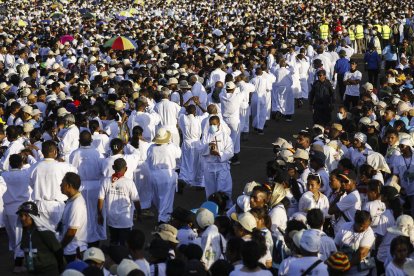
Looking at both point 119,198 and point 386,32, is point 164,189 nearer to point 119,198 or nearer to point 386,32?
point 119,198

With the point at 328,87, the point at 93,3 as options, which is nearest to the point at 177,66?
the point at 328,87

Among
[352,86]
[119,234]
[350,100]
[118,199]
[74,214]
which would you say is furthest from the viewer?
[350,100]

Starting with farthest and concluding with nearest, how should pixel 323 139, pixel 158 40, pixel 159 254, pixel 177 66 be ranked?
pixel 158 40
pixel 177 66
pixel 323 139
pixel 159 254

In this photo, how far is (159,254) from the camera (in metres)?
7.56

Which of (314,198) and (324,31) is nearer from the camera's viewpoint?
(314,198)

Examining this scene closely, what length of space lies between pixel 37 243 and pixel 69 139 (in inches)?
127

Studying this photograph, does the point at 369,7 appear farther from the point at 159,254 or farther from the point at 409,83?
the point at 159,254

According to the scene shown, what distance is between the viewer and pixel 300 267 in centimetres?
756

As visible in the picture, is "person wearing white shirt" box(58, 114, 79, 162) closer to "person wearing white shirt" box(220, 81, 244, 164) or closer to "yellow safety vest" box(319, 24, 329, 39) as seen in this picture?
"person wearing white shirt" box(220, 81, 244, 164)

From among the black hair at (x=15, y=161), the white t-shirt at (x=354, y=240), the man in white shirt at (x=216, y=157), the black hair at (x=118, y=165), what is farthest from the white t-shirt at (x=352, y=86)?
the white t-shirt at (x=354, y=240)

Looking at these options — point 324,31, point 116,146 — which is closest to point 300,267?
point 116,146

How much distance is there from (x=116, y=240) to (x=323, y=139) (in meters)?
3.55

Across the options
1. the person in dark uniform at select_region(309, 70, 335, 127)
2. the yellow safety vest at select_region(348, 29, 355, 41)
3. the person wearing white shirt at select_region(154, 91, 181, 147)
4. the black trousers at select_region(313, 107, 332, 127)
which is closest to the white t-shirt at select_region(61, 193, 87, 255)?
the person wearing white shirt at select_region(154, 91, 181, 147)

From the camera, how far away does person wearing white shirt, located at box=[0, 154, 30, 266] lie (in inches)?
424
